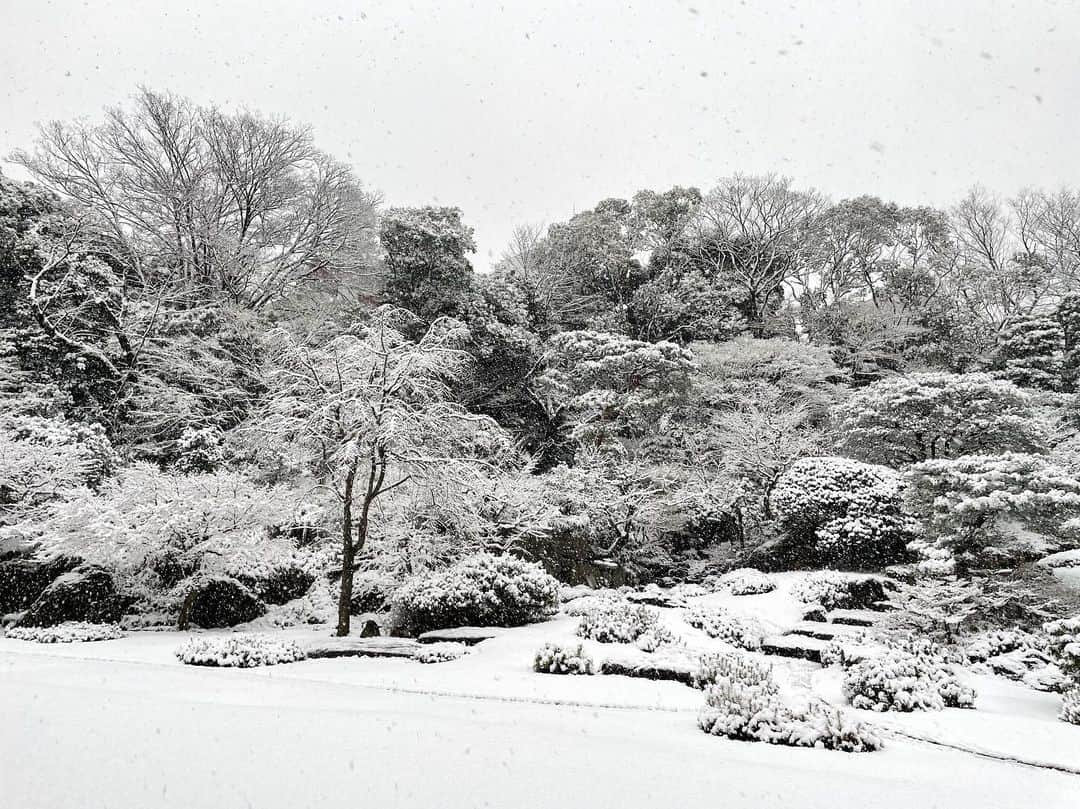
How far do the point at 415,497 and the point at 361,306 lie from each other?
1201 cm

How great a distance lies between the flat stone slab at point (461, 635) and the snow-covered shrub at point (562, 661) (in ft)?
5.37

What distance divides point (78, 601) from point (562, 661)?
934 cm

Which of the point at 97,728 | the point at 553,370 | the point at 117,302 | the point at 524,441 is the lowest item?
the point at 97,728

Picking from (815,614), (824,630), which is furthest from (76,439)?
(815,614)

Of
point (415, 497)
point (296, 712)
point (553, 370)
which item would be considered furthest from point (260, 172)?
point (296, 712)

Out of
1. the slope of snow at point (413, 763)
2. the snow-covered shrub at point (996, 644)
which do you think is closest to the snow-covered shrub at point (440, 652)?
the slope of snow at point (413, 763)

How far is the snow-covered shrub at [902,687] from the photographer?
550cm

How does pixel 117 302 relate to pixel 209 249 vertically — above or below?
below

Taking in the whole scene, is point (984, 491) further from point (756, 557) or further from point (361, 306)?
point (361, 306)

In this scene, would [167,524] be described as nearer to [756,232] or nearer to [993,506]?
[993,506]

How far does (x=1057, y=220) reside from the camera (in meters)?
24.4

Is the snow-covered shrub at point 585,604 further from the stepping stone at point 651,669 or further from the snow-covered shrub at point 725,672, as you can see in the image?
the snow-covered shrub at point 725,672

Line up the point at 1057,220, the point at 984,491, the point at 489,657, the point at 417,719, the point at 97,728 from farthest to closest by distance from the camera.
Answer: the point at 1057,220, the point at 984,491, the point at 489,657, the point at 417,719, the point at 97,728

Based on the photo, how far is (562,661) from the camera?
6.64 metres
